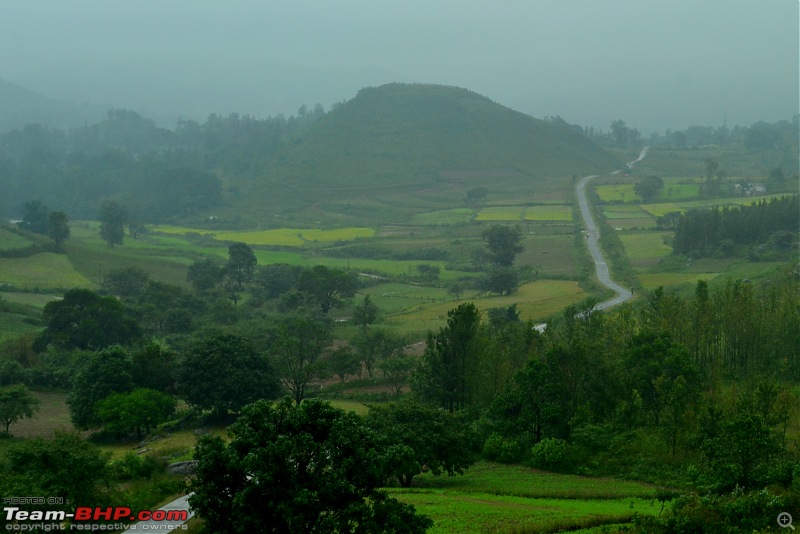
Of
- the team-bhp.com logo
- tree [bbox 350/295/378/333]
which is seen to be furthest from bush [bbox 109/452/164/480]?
tree [bbox 350/295/378/333]

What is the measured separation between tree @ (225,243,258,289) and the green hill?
145 ft

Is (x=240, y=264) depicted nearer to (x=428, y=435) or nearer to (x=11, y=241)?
(x=11, y=241)

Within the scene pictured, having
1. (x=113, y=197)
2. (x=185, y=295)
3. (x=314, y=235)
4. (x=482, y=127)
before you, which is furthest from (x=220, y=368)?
(x=482, y=127)

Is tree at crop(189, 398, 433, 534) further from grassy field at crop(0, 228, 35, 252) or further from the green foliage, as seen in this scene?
grassy field at crop(0, 228, 35, 252)

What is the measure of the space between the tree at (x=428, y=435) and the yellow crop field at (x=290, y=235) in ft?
241

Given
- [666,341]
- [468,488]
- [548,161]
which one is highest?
[548,161]

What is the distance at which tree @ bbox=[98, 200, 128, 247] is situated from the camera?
323 ft

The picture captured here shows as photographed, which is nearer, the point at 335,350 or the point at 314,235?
the point at 335,350

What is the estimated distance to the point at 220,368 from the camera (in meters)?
36.4

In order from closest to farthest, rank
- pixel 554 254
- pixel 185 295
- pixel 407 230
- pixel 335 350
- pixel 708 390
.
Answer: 1. pixel 708 390
2. pixel 335 350
3. pixel 185 295
4. pixel 554 254
5. pixel 407 230

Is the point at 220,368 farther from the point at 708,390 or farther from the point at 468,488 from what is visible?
the point at 708,390

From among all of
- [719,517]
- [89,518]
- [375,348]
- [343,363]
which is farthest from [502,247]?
[719,517]

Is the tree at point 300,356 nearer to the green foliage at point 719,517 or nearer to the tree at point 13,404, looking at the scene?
the tree at point 13,404

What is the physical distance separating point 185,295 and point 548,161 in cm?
9683
